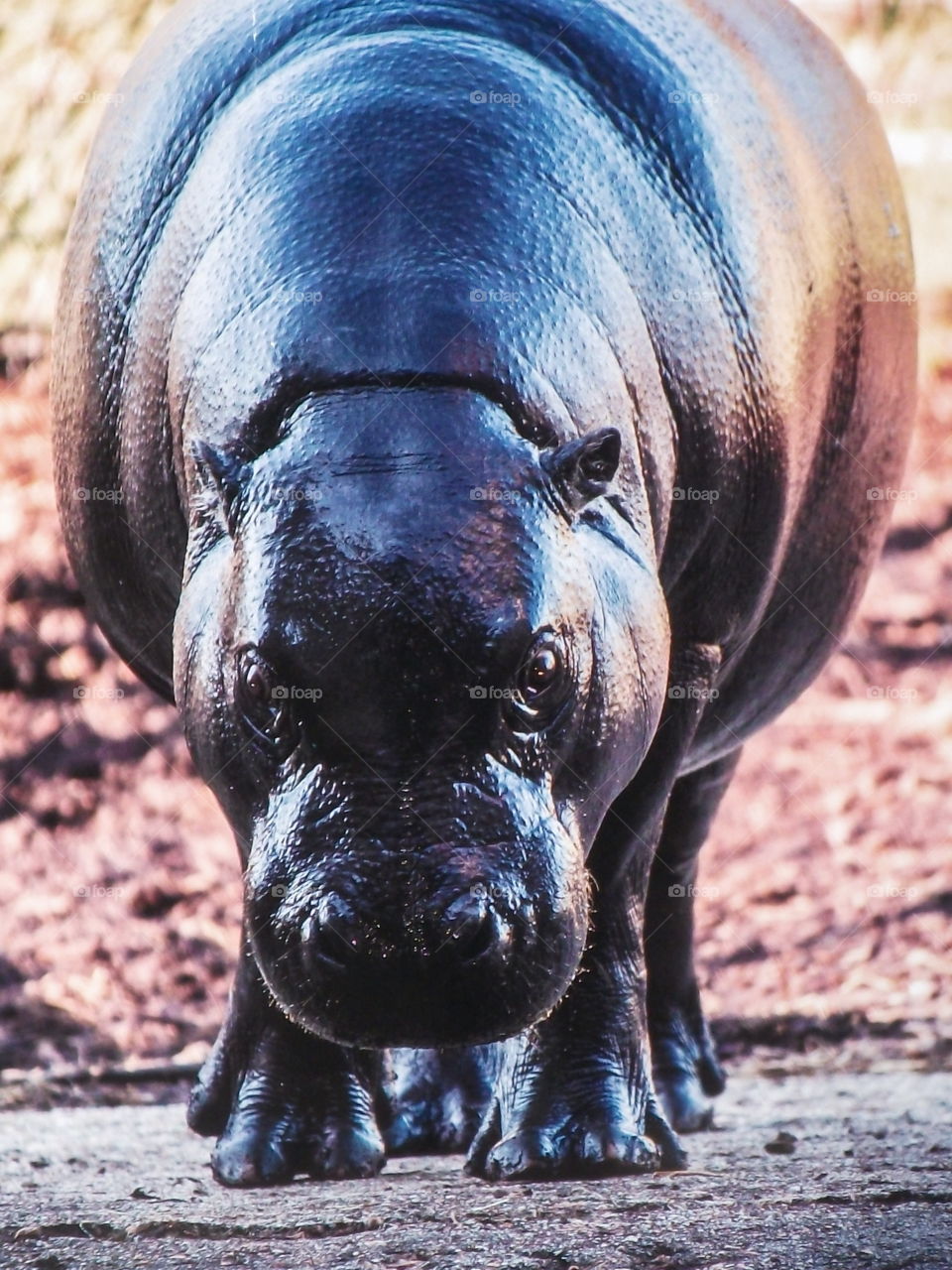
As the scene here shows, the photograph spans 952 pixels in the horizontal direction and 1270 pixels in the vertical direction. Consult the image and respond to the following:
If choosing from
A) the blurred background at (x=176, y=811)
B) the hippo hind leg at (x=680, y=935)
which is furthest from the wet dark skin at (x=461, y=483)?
the blurred background at (x=176, y=811)

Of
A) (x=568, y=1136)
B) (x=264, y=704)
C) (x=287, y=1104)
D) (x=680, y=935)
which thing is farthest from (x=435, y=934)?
(x=680, y=935)

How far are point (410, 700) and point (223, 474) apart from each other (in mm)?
547

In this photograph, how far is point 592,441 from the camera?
140 inches

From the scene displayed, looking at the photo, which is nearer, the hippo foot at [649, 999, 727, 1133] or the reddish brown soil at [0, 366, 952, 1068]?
the hippo foot at [649, 999, 727, 1133]

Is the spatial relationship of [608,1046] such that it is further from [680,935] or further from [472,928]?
[680,935]

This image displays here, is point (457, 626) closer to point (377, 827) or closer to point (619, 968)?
point (377, 827)

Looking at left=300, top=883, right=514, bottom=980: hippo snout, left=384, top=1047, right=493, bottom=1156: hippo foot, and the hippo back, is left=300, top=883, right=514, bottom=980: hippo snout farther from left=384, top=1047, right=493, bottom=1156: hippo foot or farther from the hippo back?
left=384, top=1047, right=493, bottom=1156: hippo foot

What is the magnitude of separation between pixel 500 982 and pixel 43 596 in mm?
6225

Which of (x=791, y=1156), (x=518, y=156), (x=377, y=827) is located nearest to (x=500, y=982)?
(x=377, y=827)

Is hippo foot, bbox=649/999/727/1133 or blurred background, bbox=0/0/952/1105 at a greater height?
blurred background, bbox=0/0/952/1105

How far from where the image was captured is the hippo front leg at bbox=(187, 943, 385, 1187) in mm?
4238

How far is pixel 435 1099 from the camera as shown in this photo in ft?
16.2

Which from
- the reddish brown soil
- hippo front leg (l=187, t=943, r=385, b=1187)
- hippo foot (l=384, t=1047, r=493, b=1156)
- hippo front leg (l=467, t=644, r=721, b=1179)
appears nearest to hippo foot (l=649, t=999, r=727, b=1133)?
hippo foot (l=384, t=1047, r=493, b=1156)

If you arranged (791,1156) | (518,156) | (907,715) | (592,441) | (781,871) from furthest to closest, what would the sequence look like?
(907,715) < (781,871) < (791,1156) < (518,156) < (592,441)
